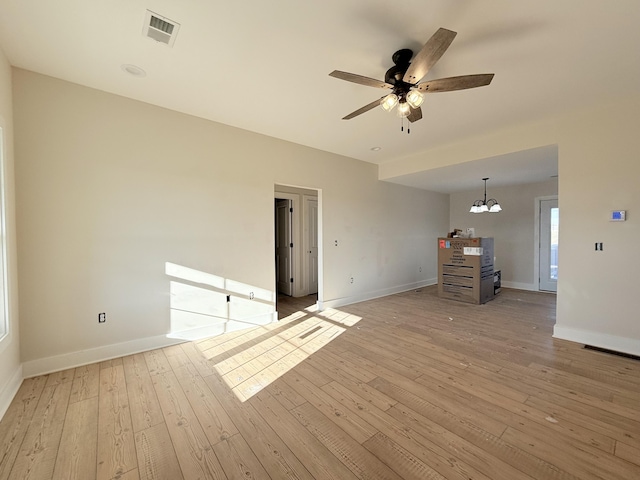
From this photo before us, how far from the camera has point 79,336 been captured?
272cm

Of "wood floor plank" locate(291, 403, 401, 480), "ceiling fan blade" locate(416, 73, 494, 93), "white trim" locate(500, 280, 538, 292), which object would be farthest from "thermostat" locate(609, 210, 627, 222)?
"white trim" locate(500, 280, 538, 292)

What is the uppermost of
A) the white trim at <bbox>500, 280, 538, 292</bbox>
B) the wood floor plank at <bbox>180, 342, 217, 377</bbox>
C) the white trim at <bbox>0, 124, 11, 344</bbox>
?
the white trim at <bbox>0, 124, 11, 344</bbox>

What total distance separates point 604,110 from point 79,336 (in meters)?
6.35

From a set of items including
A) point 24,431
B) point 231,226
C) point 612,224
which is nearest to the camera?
point 24,431

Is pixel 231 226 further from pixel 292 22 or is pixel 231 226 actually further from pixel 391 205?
pixel 391 205

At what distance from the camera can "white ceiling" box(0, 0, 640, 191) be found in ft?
5.85

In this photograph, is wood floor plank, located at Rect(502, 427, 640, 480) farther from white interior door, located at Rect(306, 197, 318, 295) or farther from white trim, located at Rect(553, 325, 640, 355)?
white interior door, located at Rect(306, 197, 318, 295)

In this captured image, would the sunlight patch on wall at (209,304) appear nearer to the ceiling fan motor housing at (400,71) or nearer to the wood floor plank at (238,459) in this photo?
the wood floor plank at (238,459)

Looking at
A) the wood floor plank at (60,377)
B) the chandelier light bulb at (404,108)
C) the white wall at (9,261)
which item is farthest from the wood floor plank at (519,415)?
the white wall at (9,261)

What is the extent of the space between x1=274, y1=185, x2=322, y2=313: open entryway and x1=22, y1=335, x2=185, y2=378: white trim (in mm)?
2792

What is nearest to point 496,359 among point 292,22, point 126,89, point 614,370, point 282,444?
point 614,370

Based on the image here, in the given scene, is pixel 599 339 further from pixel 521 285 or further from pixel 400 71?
pixel 400 71

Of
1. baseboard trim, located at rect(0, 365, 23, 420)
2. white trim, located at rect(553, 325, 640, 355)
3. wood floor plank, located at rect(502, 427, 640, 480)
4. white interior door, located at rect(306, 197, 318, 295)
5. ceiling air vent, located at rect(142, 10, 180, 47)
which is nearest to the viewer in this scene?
wood floor plank, located at rect(502, 427, 640, 480)

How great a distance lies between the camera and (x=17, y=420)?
1.93 m
